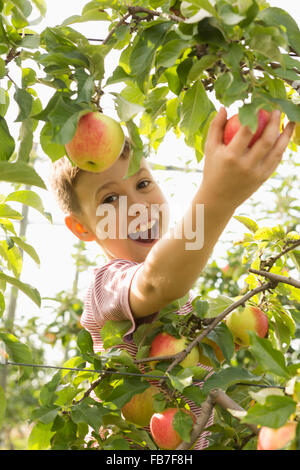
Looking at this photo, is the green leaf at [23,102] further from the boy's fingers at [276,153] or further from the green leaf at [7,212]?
the boy's fingers at [276,153]

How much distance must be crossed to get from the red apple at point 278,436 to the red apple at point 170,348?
377 mm

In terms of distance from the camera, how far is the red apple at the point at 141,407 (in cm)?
119

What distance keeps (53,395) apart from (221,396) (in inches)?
13.9

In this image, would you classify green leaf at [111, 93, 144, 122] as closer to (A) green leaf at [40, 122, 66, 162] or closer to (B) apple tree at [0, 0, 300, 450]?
(B) apple tree at [0, 0, 300, 450]

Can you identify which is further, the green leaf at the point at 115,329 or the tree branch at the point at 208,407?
the green leaf at the point at 115,329

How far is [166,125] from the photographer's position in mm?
1335

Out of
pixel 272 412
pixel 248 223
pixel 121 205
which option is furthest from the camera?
pixel 121 205

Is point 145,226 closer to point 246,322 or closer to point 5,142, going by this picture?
point 246,322

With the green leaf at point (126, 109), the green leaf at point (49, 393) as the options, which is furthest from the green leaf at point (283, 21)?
the green leaf at point (49, 393)

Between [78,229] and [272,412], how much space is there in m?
1.12

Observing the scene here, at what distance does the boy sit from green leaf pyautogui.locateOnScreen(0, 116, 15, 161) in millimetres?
312

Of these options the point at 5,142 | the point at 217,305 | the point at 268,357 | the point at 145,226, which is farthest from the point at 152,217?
the point at 268,357

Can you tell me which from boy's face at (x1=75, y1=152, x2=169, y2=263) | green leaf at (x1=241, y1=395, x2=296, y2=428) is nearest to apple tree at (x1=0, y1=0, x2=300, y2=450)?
green leaf at (x1=241, y1=395, x2=296, y2=428)
